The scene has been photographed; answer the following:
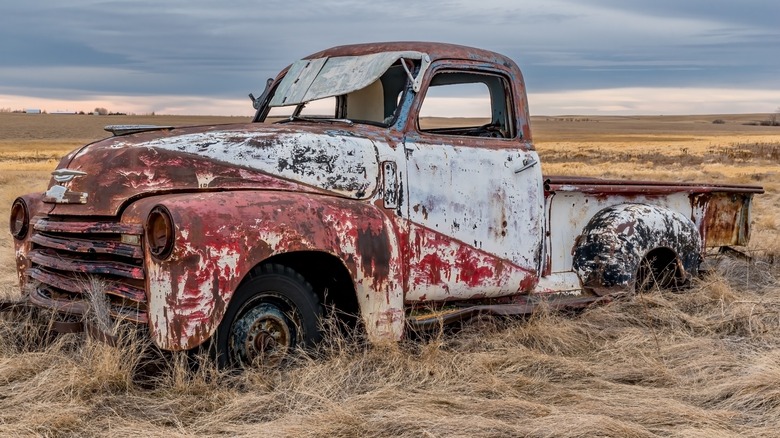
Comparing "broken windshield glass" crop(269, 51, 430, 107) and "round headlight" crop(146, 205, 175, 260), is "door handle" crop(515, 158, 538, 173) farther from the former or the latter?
"round headlight" crop(146, 205, 175, 260)

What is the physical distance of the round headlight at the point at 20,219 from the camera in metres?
5.04

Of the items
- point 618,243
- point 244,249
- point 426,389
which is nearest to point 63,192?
point 244,249

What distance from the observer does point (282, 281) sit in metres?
4.10

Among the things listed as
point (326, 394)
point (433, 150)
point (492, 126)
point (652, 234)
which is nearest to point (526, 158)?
point (492, 126)

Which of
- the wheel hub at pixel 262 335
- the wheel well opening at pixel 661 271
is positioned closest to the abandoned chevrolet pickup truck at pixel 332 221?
the wheel hub at pixel 262 335

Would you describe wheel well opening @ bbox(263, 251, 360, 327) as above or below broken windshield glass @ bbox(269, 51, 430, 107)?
below

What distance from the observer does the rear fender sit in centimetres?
571

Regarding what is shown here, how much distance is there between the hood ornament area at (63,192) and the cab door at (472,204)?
1717 millimetres

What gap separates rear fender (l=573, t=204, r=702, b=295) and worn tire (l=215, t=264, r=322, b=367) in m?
2.26

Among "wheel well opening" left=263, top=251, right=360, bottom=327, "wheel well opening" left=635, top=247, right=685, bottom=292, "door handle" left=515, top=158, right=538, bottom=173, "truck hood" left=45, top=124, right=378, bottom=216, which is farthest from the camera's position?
"wheel well opening" left=635, top=247, right=685, bottom=292

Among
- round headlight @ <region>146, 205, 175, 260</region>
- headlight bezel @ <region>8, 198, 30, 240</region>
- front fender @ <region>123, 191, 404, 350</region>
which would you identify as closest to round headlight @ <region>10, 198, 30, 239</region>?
headlight bezel @ <region>8, 198, 30, 240</region>

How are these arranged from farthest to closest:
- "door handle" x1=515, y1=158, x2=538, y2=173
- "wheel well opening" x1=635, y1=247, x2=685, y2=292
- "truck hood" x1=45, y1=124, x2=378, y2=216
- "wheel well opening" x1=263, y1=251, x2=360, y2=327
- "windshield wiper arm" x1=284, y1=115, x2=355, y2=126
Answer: "wheel well opening" x1=635, y1=247, x2=685, y2=292, "door handle" x1=515, y1=158, x2=538, y2=173, "windshield wiper arm" x1=284, y1=115, x2=355, y2=126, "wheel well opening" x1=263, y1=251, x2=360, y2=327, "truck hood" x1=45, y1=124, x2=378, y2=216

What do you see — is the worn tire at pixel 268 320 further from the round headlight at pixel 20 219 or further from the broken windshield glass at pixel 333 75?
the round headlight at pixel 20 219

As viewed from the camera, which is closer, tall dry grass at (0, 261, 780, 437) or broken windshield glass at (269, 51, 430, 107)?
tall dry grass at (0, 261, 780, 437)
